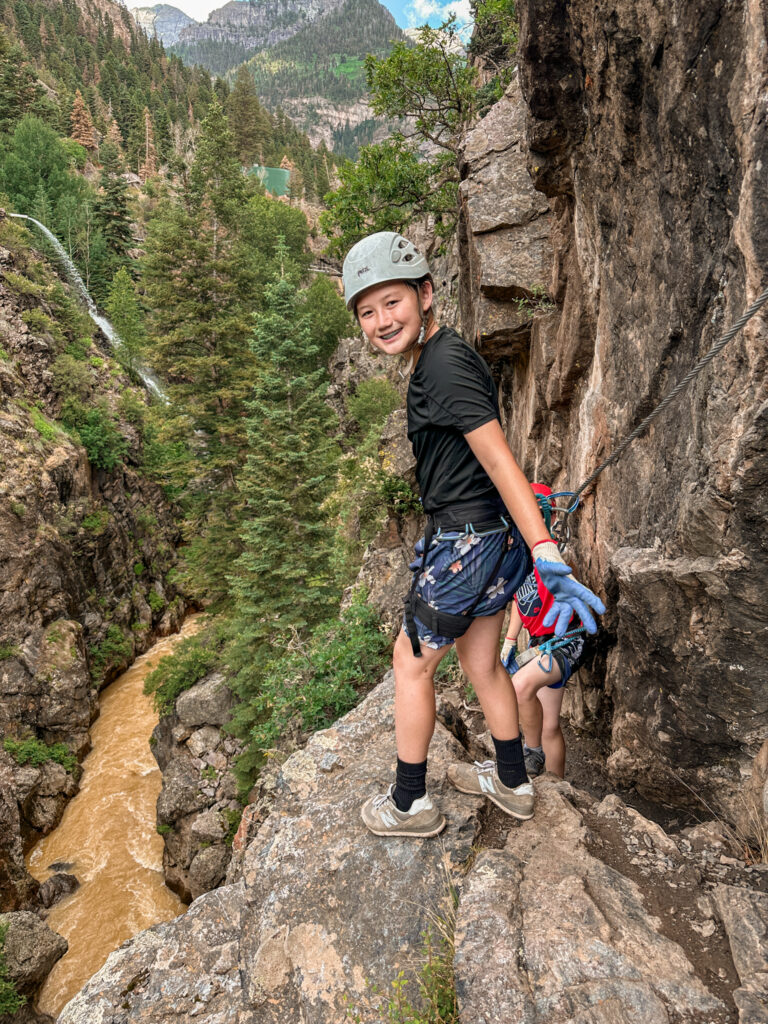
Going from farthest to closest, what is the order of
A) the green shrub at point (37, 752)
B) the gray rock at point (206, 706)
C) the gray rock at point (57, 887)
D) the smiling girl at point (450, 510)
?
the green shrub at point (37, 752) → the gray rock at point (206, 706) → the gray rock at point (57, 887) → the smiling girl at point (450, 510)

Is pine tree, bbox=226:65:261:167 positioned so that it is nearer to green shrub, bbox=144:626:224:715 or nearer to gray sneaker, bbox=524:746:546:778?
green shrub, bbox=144:626:224:715

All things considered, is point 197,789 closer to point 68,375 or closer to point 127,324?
point 68,375

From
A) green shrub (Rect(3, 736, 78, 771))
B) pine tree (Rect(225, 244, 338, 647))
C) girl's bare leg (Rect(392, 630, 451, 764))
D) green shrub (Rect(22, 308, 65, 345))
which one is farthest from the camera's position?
green shrub (Rect(22, 308, 65, 345))

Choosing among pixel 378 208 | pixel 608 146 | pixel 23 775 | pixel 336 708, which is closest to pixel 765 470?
pixel 608 146

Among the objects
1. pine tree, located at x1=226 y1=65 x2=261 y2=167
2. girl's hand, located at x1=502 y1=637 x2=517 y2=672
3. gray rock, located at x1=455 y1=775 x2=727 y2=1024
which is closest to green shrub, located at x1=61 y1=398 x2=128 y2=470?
girl's hand, located at x1=502 y1=637 x2=517 y2=672

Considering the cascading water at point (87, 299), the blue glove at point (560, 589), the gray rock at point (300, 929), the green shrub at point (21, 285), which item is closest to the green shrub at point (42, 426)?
the green shrub at point (21, 285)

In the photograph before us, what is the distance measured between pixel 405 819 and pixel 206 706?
510 inches

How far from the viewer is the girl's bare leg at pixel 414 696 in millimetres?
2777

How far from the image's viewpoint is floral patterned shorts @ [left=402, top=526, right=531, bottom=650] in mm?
2592

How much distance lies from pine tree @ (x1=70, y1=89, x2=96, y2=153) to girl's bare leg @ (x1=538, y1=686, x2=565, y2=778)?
66.2 m

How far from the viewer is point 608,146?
326cm

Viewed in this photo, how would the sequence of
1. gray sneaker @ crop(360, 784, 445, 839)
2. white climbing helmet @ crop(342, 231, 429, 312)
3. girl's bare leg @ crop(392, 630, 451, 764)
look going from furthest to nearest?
gray sneaker @ crop(360, 784, 445, 839), girl's bare leg @ crop(392, 630, 451, 764), white climbing helmet @ crop(342, 231, 429, 312)

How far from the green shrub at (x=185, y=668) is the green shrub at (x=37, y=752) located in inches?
116

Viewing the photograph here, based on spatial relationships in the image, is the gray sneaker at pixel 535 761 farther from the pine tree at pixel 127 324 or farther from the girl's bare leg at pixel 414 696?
the pine tree at pixel 127 324
